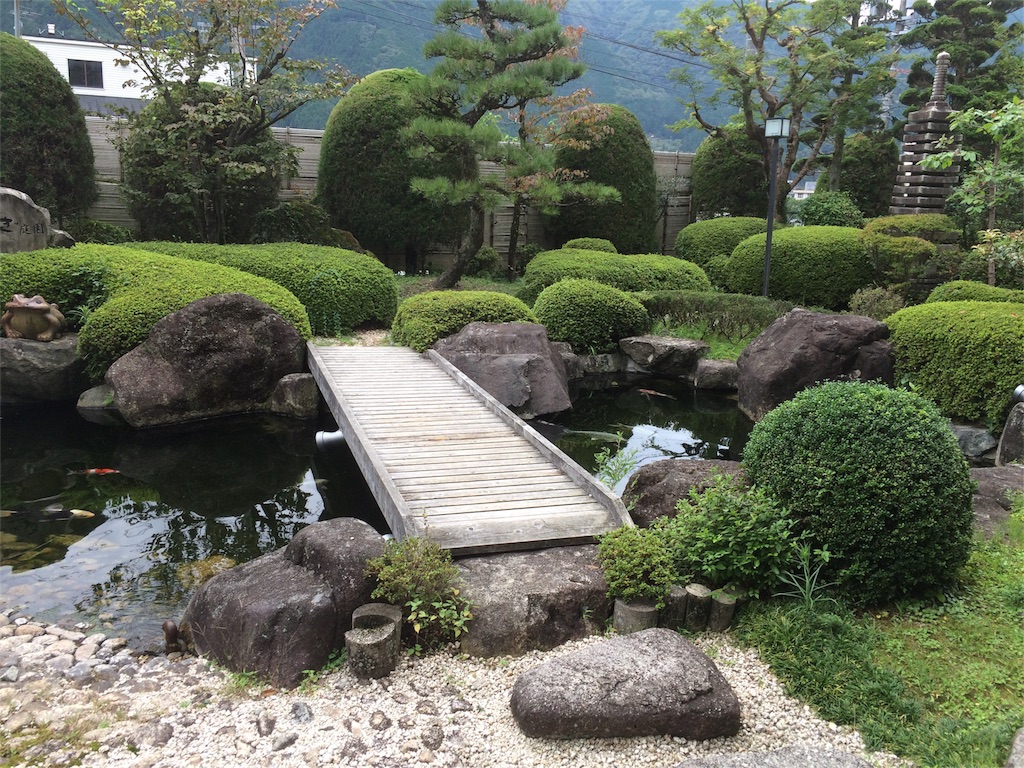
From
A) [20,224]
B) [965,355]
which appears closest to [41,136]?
[20,224]

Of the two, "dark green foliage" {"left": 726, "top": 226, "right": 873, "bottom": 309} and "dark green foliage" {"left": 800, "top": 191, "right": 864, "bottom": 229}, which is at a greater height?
"dark green foliage" {"left": 800, "top": 191, "right": 864, "bottom": 229}

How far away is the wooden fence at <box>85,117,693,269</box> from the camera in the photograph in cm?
1334

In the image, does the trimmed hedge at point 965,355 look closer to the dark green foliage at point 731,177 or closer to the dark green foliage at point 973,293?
the dark green foliage at point 973,293

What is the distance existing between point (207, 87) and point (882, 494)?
12.6 m

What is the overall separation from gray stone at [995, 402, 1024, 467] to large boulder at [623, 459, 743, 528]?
3281mm

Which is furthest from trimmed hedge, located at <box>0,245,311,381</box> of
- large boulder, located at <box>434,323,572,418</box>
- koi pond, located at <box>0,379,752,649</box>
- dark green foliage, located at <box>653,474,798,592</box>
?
dark green foliage, located at <box>653,474,798,592</box>

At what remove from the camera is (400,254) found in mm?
15516

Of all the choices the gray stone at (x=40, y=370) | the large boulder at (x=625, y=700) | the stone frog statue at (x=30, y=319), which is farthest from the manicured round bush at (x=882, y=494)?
the stone frog statue at (x=30, y=319)

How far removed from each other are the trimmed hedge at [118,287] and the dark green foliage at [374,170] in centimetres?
513

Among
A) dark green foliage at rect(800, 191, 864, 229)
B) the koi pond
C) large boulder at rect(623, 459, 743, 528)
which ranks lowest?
the koi pond

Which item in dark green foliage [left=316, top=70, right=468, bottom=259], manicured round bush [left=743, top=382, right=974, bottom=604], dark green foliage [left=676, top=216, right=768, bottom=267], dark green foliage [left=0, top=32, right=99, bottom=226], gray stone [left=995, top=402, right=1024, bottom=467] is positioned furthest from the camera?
dark green foliage [left=676, top=216, right=768, bottom=267]

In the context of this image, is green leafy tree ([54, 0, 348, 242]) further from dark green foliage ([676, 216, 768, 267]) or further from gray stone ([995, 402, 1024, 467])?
gray stone ([995, 402, 1024, 467])

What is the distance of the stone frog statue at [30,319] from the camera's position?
843 centimetres

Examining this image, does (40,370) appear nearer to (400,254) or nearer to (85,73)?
(400,254)
